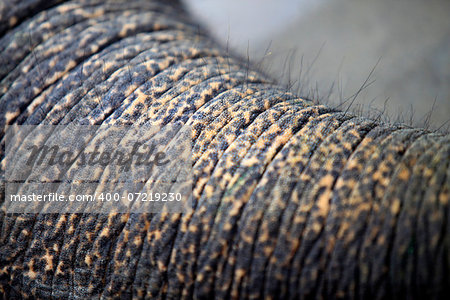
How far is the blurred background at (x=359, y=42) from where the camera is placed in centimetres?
244

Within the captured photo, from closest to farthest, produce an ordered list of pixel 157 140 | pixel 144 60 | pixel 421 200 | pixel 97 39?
pixel 421 200 < pixel 157 140 < pixel 144 60 < pixel 97 39

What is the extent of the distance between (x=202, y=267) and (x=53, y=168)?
51cm

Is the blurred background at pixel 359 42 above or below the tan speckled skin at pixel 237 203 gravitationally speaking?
above

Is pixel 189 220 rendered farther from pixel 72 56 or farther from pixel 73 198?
pixel 72 56

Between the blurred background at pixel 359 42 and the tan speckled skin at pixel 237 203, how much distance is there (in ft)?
4.02

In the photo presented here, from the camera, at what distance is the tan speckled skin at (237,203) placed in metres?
0.82

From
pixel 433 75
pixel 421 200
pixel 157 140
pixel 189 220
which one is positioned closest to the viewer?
pixel 421 200

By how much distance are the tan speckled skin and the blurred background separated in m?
1.23

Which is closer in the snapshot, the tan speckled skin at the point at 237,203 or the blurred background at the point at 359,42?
the tan speckled skin at the point at 237,203

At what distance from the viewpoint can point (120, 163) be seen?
103 centimetres

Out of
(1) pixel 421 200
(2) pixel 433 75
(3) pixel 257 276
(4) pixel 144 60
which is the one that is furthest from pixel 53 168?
(2) pixel 433 75

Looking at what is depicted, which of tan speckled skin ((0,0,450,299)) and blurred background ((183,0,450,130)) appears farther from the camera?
blurred background ((183,0,450,130))

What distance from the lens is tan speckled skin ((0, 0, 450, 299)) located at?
0.82 m

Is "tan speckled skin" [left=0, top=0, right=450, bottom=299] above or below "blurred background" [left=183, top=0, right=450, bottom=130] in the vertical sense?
below
